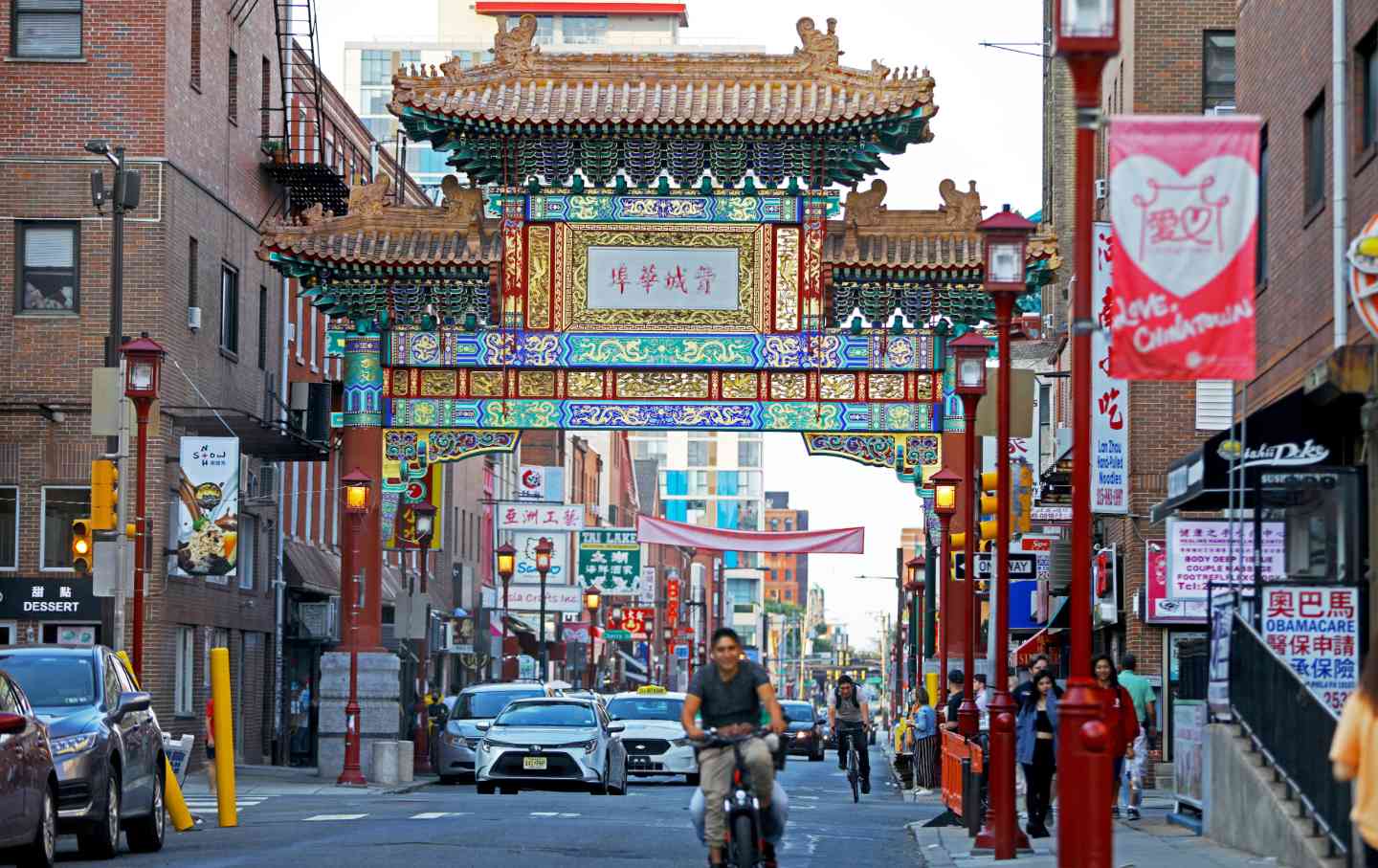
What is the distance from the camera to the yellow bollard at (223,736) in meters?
25.0

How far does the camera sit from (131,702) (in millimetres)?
20594

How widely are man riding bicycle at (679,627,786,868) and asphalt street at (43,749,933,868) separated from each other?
3.14 meters

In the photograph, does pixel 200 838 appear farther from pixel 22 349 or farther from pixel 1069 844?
pixel 22 349

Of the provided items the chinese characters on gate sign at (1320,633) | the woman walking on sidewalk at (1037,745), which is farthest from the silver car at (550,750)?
the chinese characters on gate sign at (1320,633)

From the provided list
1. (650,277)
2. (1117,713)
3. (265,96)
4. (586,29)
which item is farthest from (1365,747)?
(586,29)

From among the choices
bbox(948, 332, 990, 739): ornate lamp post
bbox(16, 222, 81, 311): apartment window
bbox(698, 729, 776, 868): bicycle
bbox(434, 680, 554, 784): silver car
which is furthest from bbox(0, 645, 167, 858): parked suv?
bbox(16, 222, 81, 311): apartment window

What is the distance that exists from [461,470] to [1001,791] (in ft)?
193

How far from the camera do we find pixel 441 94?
124 ft

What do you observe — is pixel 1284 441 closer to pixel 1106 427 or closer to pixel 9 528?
pixel 1106 427

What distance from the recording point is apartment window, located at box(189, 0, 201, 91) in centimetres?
4225

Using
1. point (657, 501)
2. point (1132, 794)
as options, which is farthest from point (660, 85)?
point (657, 501)

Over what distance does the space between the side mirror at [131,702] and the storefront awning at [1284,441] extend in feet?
31.5

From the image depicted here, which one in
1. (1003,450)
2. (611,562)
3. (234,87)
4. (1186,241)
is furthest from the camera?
(611,562)

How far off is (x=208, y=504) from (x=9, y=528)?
11.5 ft
